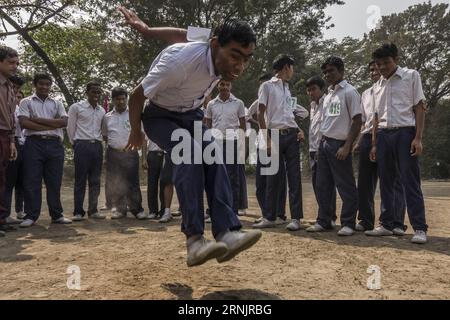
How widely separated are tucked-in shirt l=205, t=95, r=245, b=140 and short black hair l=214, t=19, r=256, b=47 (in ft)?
10.7

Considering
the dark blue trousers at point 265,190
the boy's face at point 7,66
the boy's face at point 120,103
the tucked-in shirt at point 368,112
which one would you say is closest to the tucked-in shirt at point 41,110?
the boy's face at point 7,66

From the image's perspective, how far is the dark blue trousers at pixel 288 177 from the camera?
486 centimetres

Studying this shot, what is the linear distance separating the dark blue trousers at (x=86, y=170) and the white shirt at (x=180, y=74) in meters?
3.38

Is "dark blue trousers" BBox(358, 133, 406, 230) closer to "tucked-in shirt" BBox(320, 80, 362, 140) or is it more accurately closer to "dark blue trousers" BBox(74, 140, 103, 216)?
"tucked-in shirt" BBox(320, 80, 362, 140)

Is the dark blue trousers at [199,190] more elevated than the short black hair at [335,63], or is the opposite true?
the short black hair at [335,63]

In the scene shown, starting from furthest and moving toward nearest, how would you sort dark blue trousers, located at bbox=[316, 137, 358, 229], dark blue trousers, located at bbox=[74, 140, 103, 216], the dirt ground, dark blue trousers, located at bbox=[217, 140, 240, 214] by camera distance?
1. dark blue trousers, located at bbox=[74, 140, 103, 216]
2. dark blue trousers, located at bbox=[217, 140, 240, 214]
3. dark blue trousers, located at bbox=[316, 137, 358, 229]
4. the dirt ground

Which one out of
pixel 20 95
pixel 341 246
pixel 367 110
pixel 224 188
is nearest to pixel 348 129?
pixel 367 110

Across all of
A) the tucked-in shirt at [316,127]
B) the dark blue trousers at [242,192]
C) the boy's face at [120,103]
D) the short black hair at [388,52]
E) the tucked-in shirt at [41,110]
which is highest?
the short black hair at [388,52]

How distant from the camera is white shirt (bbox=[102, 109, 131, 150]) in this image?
20.0ft

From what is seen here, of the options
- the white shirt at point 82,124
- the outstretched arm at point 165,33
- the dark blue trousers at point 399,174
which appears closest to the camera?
the outstretched arm at point 165,33

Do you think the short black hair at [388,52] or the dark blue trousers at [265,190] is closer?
the short black hair at [388,52]

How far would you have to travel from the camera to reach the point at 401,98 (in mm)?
4141

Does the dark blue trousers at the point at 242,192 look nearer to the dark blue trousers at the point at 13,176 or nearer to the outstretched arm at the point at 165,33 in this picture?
the dark blue trousers at the point at 13,176

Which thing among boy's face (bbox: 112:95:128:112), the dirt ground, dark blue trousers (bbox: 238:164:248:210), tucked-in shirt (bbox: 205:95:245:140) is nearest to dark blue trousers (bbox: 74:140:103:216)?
boy's face (bbox: 112:95:128:112)
